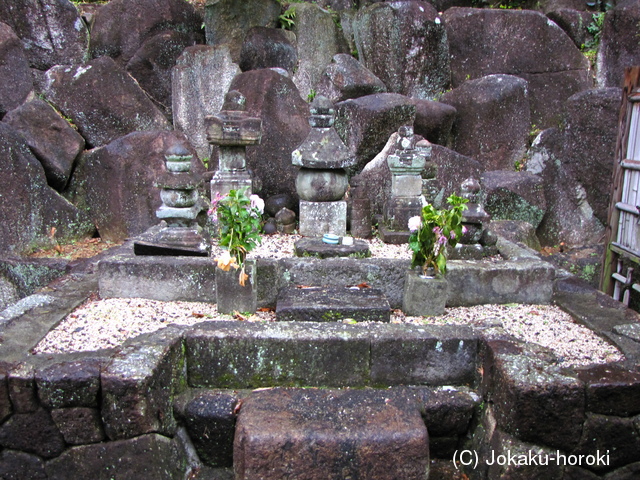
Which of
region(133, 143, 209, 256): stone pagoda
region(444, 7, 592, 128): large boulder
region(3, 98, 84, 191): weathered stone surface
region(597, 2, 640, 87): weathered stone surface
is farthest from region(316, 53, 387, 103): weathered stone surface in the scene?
region(133, 143, 209, 256): stone pagoda

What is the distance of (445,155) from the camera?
25.1ft

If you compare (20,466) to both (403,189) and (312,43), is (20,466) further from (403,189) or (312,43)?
(312,43)

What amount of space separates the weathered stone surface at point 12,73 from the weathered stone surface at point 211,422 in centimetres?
632

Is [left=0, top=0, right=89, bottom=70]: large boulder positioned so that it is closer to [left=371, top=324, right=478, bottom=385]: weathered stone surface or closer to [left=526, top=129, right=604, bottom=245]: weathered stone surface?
[left=371, top=324, right=478, bottom=385]: weathered stone surface

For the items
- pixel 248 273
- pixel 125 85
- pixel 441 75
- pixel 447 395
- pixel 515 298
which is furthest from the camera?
pixel 441 75

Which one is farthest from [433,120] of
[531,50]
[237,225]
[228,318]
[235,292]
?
[228,318]

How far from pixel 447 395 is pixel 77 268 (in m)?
3.82

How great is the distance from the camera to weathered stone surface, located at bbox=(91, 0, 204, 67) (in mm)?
9094

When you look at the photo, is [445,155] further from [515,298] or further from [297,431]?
[297,431]

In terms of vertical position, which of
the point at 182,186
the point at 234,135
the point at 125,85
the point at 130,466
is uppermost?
the point at 125,85

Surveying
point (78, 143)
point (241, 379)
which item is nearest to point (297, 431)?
Answer: point (241, 379)

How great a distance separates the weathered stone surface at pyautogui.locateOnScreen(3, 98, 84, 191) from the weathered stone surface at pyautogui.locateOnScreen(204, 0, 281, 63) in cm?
313

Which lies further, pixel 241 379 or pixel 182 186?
pixel 182 186

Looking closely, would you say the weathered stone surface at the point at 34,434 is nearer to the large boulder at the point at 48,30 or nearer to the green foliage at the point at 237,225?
the green foliage at the point at 237,225
